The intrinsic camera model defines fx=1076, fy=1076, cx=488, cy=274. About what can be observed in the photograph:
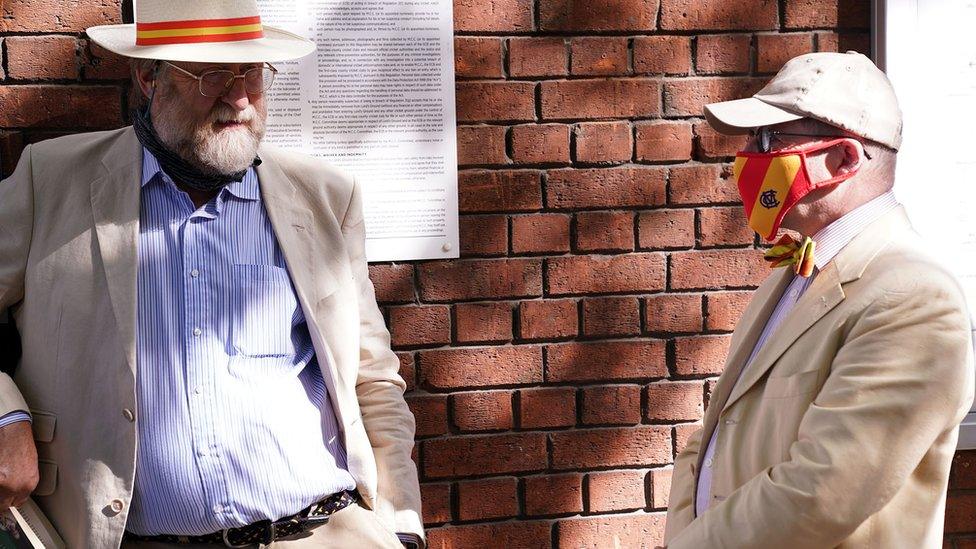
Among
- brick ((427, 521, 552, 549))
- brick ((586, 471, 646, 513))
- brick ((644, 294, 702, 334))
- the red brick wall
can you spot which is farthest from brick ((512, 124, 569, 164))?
brick ((427, 521, 552, 549))

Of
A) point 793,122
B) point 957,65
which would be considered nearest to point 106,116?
point 793,122

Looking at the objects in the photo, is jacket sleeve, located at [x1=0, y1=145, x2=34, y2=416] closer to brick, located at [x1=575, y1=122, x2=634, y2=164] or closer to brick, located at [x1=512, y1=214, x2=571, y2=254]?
brick, located at [x1=512, y1=214, x2=571, y2=254]

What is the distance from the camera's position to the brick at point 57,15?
2.85 m

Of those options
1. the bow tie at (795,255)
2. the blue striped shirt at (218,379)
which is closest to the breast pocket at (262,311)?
the blue striped shirt at (218,379)

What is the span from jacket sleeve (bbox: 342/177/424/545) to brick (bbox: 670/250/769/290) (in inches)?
40.3

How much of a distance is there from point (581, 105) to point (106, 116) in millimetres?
1338

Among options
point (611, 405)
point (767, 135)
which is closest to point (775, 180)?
point (767, 135)

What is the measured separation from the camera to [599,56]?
10.4 ft

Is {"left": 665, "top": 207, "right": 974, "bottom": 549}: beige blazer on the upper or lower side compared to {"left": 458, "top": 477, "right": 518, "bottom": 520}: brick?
upper

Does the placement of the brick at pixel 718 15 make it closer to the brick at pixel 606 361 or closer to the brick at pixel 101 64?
the brick at pixel 606 361

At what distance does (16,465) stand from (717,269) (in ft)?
6.70

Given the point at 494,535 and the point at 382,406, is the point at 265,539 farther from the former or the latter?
the point at 494,535

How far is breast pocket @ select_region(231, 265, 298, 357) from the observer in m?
2.38

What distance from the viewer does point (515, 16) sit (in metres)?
3.12
